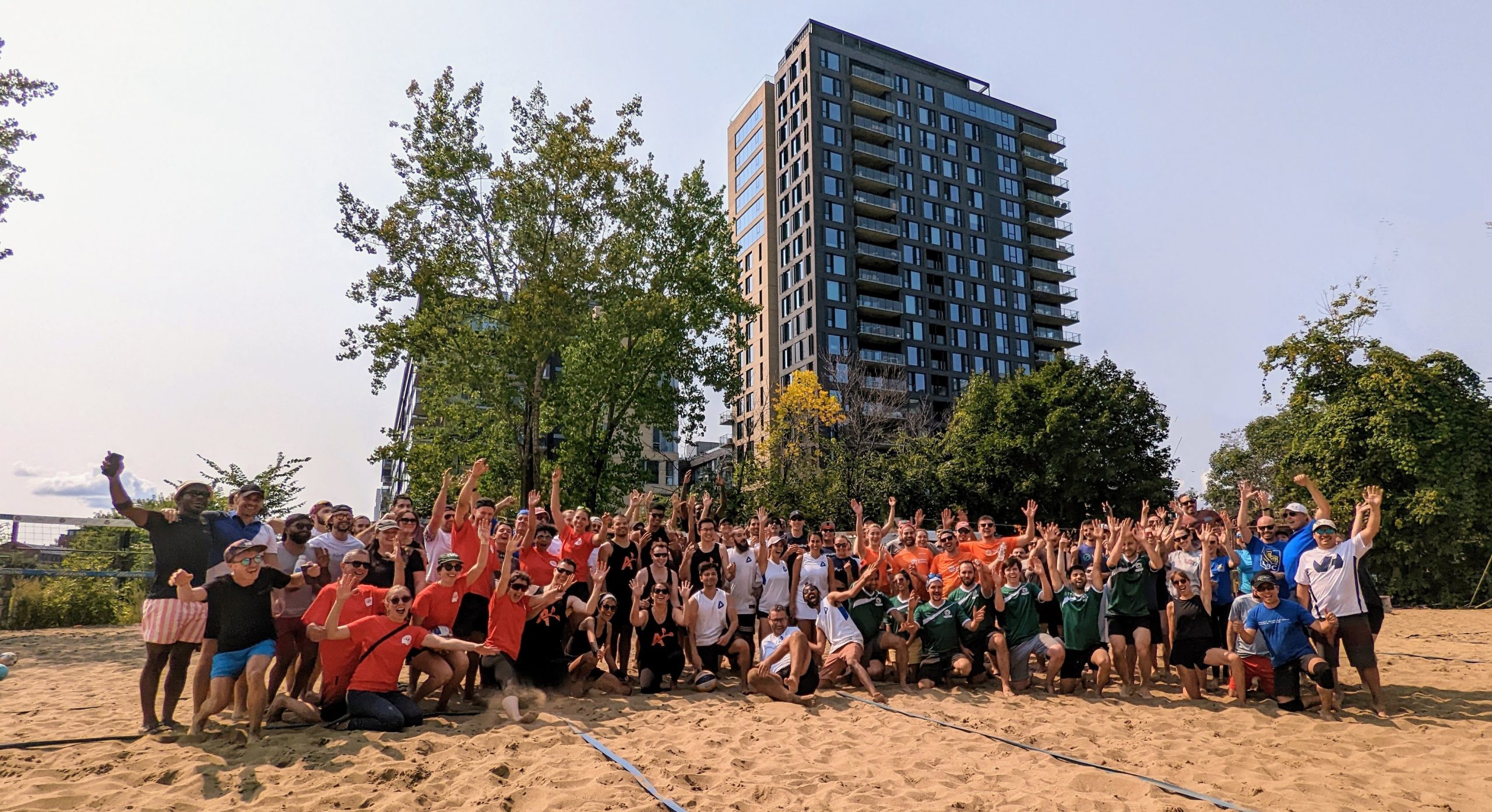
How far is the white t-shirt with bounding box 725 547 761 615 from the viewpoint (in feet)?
→ 31.9

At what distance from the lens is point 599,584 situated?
874cm

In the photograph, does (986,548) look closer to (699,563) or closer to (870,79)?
(699,563)

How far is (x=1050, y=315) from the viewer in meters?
71.6

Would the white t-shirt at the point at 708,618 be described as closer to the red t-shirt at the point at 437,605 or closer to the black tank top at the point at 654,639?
the black tank top at the point at 654,639

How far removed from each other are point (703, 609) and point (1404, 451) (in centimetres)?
1910

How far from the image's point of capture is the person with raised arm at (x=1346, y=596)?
8.12 metres

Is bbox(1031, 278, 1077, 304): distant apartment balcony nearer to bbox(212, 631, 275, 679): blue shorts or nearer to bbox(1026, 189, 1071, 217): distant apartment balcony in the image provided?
bbox(1026, 189, 1071, 217): distant apartment balcony

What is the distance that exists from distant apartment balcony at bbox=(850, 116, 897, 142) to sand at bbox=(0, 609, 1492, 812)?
61324 millimetres

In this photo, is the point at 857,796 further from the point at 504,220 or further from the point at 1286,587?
the point at 504,220

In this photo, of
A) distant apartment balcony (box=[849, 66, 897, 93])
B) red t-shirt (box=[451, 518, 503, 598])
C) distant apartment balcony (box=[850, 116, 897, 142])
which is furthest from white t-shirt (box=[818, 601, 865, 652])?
distant apartment balcony (box=[849, 66, 897, 93])

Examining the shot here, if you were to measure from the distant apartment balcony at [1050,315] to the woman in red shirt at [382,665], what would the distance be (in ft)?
230

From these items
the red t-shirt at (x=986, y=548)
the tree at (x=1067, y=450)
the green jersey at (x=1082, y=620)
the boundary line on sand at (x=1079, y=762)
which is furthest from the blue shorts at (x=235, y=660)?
the tree at (x=1067, y=450)

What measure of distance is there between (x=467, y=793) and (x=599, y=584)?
3.35 meters

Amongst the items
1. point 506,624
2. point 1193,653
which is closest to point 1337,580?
point 1193,653
